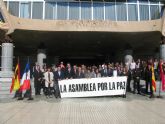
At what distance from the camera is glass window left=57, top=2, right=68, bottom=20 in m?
27.3

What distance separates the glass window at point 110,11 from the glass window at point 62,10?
12.7 ft

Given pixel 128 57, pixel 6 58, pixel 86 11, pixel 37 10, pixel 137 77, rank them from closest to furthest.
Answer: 1. pixel 137 77
2. pixel 6 58
3. pixel 37 10
4. pixel 86 11
5. pixel 128 57

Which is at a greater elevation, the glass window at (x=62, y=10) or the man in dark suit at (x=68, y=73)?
the glass window at (x=62, y=10)

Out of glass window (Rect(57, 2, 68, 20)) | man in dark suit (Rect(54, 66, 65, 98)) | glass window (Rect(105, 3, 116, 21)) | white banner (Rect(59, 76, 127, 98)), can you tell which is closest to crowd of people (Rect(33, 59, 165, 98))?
man in dark suit (Rect(54, 66, 65, 98))

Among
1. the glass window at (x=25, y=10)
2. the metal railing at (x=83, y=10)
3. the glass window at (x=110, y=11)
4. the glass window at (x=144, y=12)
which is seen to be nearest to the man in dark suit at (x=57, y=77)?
the metal railing at (x=83, y=10)

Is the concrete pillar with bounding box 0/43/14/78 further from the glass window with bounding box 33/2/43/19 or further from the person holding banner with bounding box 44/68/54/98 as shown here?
the person holding banner with bounding box 44/68/54/98

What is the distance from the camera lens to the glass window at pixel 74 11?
2728 centimetres

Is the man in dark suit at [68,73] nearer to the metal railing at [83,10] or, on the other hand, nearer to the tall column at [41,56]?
the metal railing at [83,10]

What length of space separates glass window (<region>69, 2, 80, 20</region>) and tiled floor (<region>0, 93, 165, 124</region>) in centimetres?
1343

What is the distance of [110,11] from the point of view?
2777 centimetres

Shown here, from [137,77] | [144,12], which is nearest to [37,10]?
[144,12]

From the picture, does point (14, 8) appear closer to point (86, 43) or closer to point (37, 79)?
point (86, 43)

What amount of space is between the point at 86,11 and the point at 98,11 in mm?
1142

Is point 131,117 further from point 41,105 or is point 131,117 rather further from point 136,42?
point 136,42
